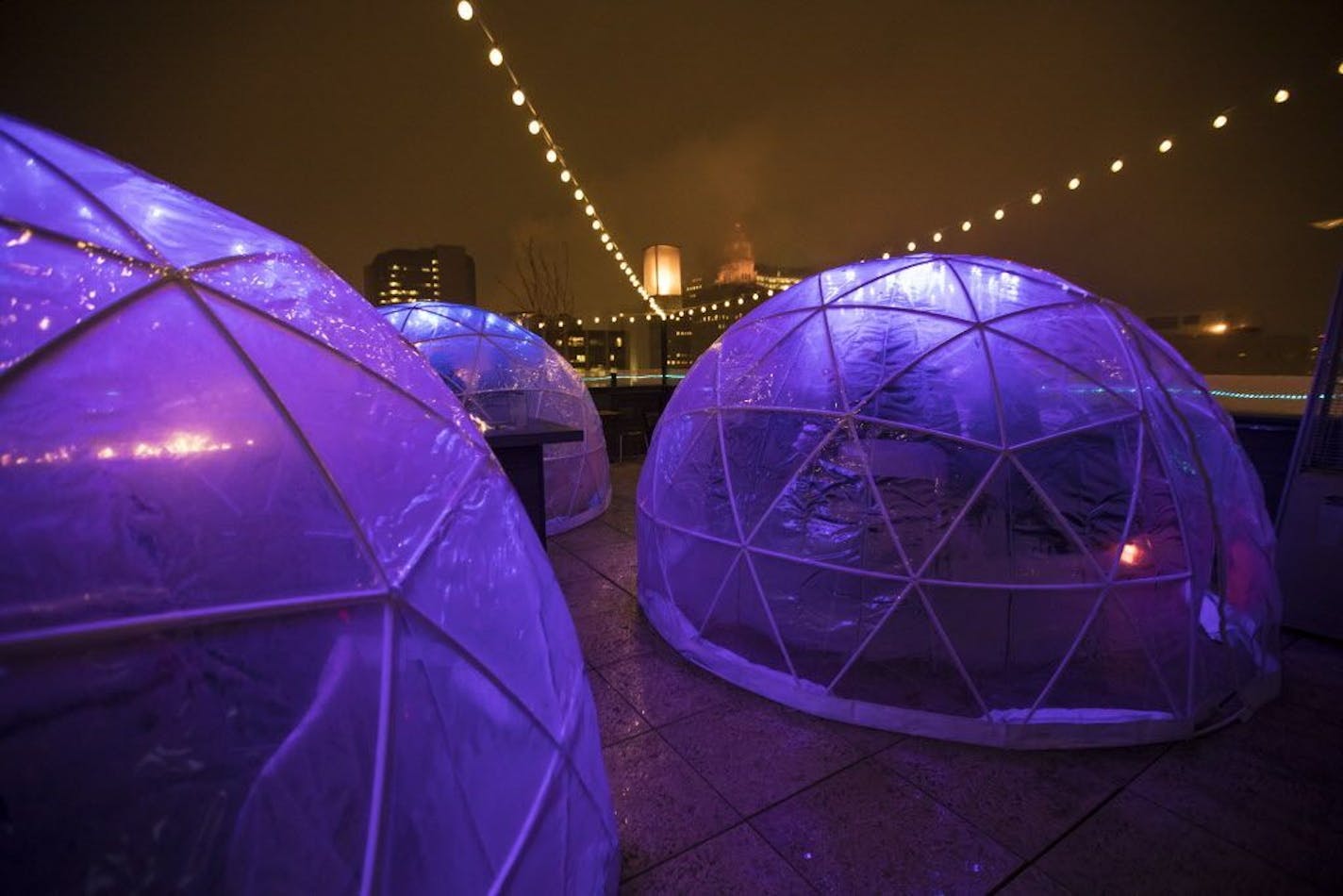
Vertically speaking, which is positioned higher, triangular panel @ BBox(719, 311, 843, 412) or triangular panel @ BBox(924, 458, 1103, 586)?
triangular panel @ BBox(719, 311, 843, 412)

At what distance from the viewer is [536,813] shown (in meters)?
2.22

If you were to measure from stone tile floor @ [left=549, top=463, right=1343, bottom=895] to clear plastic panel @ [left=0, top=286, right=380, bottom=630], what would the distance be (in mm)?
2723

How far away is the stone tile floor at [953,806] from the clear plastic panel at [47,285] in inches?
140

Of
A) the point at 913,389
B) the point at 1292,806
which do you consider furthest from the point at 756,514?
the point at 1292,806

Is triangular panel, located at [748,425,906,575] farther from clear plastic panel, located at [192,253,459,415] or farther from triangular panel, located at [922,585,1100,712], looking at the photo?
clear plastic panel, located at [192,253,459,415]

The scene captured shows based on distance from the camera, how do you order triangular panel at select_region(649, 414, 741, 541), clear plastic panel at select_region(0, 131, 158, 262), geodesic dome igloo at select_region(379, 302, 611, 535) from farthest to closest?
geodesic dome igloo at select_region(379, 302, 611, 535)
triangular panel at select_region(649, 414, 741, 541)
clear plastic panel at select_region(0, 131, 158, 262)

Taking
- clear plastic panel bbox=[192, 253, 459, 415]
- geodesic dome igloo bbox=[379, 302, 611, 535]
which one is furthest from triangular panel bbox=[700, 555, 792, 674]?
geodesic dome igloo bbox=[379, 302, 611, 535]

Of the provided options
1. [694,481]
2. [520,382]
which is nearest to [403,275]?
[520,382]

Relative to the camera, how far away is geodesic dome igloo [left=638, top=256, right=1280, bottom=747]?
4129 mm

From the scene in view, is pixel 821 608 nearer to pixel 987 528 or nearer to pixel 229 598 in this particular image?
pixel 987 528

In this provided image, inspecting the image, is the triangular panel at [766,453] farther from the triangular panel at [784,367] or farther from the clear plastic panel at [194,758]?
the clear plastic panel at [194,758]

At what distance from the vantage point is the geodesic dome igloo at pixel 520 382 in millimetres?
9555

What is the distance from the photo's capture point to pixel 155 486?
162 centimetres

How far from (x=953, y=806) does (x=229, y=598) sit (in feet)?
13.6
